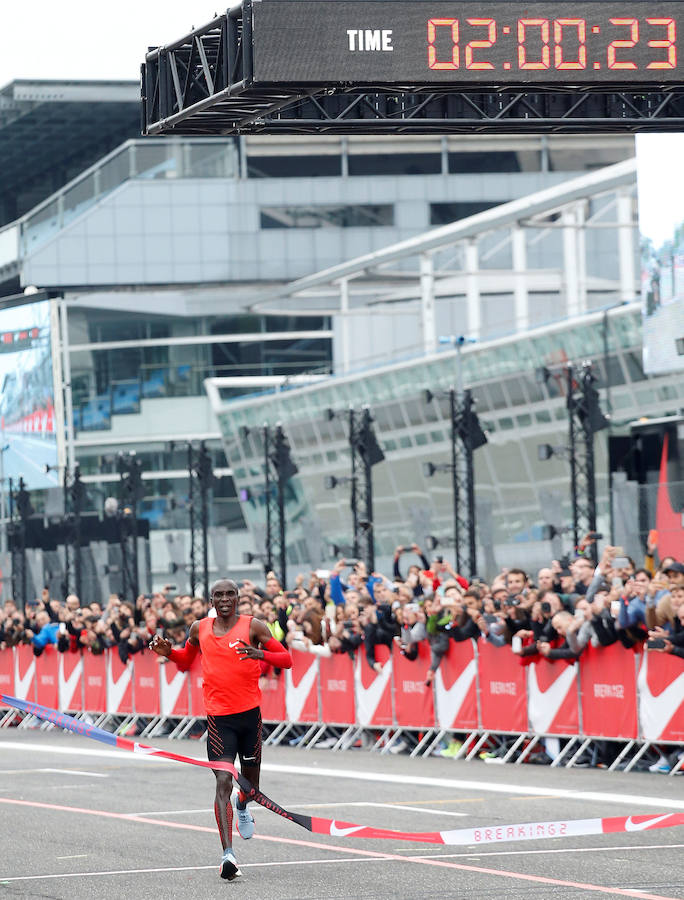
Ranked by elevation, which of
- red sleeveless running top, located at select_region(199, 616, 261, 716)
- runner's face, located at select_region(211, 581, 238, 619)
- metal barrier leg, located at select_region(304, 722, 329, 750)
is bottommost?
metal barrier leg, located at select_region(304, 722, 329, 750)

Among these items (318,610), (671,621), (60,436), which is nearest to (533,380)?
(60,436)

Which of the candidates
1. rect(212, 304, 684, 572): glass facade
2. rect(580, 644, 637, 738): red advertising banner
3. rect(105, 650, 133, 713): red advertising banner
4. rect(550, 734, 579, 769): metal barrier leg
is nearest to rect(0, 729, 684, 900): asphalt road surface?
rect(550, 734, 579, 769): metal barrier leg

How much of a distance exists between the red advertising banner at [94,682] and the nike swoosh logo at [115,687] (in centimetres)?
17

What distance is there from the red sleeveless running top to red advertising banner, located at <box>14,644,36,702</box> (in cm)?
1957

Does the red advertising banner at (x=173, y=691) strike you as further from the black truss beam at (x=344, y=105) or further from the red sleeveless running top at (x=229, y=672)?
the red sleeveless running top at (x=229, y=672)

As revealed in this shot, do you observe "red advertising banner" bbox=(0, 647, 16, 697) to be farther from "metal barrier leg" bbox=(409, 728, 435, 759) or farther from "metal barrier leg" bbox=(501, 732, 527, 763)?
"metal barrier leg" bbox=(501, 732, 527, 763)

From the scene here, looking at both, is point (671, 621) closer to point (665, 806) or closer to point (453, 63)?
point (665, 806)

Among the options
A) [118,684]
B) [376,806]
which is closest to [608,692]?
[376,806]

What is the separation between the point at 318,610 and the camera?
22.6 meters

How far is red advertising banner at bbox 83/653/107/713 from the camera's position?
2770 centimetres

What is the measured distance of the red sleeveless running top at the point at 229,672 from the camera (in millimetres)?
11273

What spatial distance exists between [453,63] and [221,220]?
67875mm

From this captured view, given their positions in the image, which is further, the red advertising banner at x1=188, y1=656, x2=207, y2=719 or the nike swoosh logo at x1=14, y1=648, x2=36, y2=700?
the nike swoosh logo at x1=14, y1=648, x2=36, y2=700

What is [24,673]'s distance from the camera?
1213 inches
